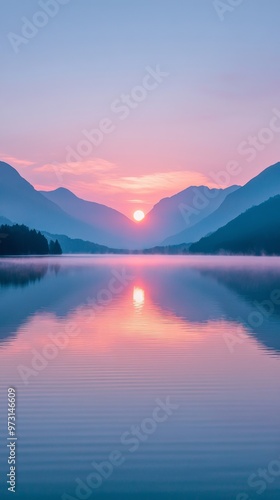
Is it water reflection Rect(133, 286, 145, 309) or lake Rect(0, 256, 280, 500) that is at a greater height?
water reflection Rect(133, 286, 145, 309)

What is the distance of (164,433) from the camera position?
1720cm

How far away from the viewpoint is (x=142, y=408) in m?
19.6

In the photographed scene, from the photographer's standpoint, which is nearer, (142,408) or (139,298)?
(142,408)

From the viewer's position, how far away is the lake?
14039 mm

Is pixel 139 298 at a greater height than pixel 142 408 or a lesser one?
greater

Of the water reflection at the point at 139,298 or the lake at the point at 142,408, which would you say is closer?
the lake at the point at 142,408

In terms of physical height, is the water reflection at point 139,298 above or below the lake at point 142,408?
above

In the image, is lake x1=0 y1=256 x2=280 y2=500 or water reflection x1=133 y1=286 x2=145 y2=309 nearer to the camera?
lake x1=0 y1=256 x2=280 y2=500

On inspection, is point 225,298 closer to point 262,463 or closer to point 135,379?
point 135,379

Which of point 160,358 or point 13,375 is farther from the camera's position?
point 160,358

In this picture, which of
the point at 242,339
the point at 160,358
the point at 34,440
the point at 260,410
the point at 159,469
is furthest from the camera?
the point at 242,339

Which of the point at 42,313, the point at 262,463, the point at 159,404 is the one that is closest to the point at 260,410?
the point at 159,404

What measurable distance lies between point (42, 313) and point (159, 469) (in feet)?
108

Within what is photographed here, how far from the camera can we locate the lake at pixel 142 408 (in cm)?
1404
